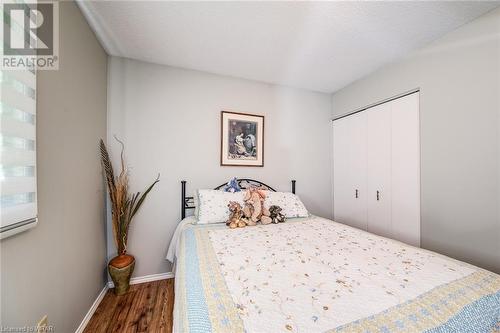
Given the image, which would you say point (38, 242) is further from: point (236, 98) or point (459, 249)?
point (459, 249)

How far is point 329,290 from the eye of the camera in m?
0.93

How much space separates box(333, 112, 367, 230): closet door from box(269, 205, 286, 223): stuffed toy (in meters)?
1.33

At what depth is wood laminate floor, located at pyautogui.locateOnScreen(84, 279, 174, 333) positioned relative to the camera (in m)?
1.57

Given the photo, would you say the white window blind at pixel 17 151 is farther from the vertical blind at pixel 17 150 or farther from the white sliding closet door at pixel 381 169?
the white sliding closet door at pixel 381 169

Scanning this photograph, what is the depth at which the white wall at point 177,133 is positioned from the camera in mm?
2213

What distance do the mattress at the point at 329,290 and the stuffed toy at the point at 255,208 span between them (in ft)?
1.91

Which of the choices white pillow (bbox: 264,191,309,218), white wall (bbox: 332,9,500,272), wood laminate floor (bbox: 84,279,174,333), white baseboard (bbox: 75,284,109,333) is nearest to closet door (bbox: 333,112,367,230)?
white wall (bbox: 332,9,500,272)

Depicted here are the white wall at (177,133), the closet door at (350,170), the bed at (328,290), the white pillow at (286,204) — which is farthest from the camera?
the closet door at (350,170)

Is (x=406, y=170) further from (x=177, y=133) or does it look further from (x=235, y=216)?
(x=177, y=133)

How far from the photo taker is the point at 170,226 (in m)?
2.33

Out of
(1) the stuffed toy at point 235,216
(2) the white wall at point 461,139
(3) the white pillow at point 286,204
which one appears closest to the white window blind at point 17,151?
(1) the stuffed toy at point 235,216

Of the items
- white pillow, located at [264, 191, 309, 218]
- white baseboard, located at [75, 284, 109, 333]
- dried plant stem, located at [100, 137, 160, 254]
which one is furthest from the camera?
white pillow, located at [264, 191, 309, 218]

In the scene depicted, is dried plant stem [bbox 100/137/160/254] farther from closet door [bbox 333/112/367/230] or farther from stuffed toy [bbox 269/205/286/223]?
closet door [bbox 333/112/367/230]

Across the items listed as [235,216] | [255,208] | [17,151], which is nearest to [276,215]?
[255,208]
